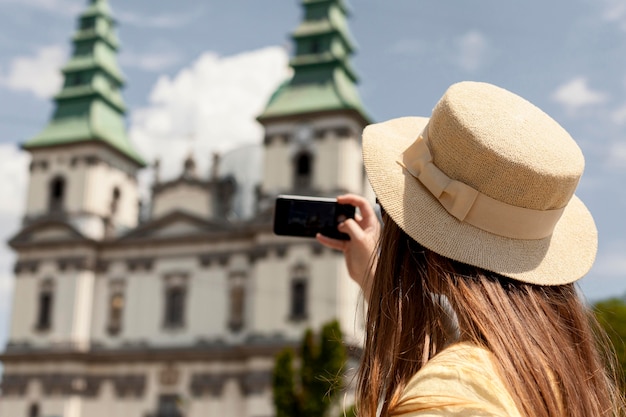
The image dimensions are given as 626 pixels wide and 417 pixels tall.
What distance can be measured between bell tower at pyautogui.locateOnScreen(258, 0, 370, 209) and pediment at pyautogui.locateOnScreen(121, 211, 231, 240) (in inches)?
98.2

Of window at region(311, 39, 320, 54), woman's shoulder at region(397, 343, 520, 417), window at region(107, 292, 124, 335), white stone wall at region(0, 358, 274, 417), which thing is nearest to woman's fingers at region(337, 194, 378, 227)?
woman's shoulder at region(397, 343, 520, 417)

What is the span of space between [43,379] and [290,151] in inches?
515

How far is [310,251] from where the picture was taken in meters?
31.5

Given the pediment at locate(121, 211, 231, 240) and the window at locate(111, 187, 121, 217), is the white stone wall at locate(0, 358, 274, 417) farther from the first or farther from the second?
the window at locate(111, 187, 121, 217)

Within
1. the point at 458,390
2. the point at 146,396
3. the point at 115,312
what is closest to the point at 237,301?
the point at 146,396

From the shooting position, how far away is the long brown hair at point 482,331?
1.55 metres

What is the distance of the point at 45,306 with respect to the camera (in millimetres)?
34906

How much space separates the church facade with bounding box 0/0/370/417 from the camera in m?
31.5

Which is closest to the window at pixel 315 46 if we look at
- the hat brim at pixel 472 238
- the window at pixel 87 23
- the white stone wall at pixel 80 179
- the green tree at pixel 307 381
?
the white stone wall at pixel 80 179

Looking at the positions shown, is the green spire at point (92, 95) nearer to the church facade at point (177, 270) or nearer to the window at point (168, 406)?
the church facade at point (177, 270)

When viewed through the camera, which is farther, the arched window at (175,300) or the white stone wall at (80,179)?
the white stone wall at (80,179)

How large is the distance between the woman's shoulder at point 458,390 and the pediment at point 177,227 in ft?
106

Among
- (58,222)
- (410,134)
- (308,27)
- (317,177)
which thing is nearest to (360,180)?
(317,177)

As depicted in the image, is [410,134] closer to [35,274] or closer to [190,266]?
[190,266]
